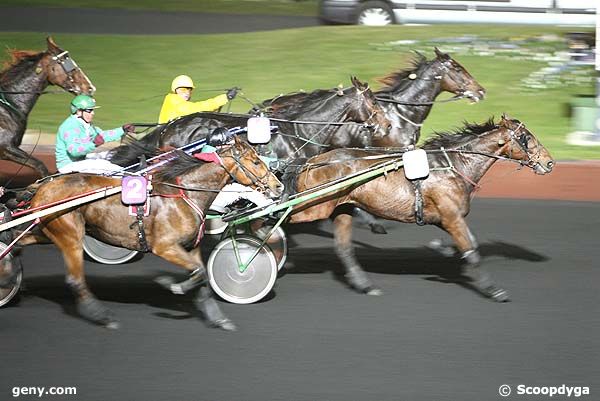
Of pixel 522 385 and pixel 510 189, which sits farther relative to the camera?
pixel 510 189

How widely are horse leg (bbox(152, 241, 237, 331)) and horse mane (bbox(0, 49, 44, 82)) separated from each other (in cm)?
383

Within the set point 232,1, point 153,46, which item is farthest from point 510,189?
point 232,1

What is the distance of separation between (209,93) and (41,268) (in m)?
7.34

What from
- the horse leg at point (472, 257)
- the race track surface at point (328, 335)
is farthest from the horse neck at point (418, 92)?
the horse leg at point (472, 257)

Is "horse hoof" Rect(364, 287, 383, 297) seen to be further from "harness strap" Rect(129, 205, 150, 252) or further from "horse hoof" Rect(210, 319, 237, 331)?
"harness strap" Rect(129, 205, 150, 252)

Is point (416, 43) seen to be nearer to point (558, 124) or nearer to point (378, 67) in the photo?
point (378, 67)

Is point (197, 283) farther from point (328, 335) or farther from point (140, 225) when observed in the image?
point (328, 335)

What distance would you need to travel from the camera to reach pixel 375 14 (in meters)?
19.2

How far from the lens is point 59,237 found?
7996mm

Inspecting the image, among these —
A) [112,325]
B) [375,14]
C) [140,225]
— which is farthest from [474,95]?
[375,14]

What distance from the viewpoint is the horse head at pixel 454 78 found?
11.7m

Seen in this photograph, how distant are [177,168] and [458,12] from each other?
11688 mm

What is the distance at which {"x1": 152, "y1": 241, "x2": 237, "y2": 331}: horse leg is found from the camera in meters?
7.93

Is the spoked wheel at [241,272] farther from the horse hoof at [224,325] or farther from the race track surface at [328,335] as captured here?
the horse hoof at [224,325]
